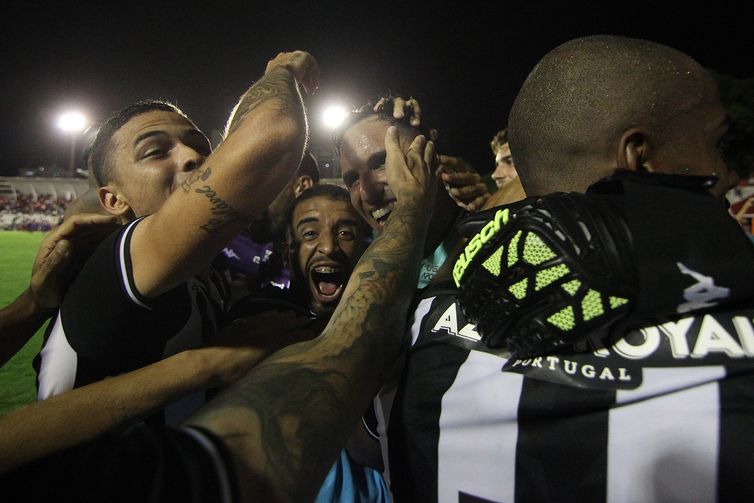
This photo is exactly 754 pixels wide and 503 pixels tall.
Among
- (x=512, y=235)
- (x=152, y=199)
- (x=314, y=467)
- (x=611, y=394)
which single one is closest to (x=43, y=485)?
(x=314, y=467)

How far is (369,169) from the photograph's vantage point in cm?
256

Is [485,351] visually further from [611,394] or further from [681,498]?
[681,498]

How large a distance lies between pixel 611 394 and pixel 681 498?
20 cm

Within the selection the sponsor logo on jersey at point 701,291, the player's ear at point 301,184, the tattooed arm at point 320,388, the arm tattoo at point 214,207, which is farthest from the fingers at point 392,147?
the player's ear at point 301,184

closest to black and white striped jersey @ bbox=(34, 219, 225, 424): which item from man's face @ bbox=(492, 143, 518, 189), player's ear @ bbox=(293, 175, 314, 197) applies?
player's ear @ bbox=(293, 175, 314, 197)

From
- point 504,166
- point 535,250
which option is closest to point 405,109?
point 535,250

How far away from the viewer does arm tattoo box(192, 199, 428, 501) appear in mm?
782

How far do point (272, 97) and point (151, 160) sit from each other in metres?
0.75

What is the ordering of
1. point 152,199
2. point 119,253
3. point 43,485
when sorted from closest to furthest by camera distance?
1. point 43,485
2. point 119,253
3. point 152,199

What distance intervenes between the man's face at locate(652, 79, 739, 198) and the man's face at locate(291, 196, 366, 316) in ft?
6.16

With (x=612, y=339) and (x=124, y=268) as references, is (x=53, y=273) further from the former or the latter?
(x=612, y=339)

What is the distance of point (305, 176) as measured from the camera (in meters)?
3.95

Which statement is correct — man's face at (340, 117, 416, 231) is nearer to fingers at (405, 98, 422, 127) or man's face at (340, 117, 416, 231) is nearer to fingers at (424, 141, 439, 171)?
fingers at (405, 98, 422, 127)

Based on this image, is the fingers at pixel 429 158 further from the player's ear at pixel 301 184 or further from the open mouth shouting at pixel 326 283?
the player's ear at pixel 301 184
